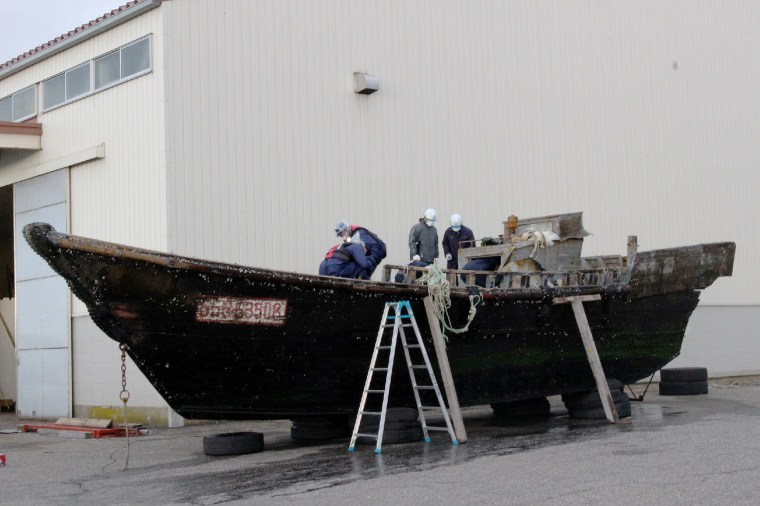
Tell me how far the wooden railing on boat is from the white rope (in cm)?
13

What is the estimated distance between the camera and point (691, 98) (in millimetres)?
22438

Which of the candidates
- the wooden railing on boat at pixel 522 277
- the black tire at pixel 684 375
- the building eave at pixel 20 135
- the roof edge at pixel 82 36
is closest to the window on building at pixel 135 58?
the roof edge at pixel 82 36

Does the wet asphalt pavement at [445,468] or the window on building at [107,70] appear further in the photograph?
the window on building at [107,70]

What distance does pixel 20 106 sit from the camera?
708 inches

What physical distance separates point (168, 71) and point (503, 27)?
7.48m

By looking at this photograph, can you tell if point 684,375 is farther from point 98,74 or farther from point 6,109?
point 6,109

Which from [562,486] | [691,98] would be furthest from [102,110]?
[691,98]

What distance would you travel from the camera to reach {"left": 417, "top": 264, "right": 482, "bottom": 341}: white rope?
35.7 ft

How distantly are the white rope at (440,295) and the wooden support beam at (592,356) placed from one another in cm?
181

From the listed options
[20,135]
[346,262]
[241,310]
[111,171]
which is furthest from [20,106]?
[241,310]

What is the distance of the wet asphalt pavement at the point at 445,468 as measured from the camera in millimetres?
7273

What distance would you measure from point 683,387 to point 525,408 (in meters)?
3.80

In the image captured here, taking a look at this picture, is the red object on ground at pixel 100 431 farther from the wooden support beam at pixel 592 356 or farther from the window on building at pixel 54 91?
the wooden support beam at pixel 592 356

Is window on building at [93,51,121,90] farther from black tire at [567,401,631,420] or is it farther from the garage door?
black tire at [567,401,631,420]
